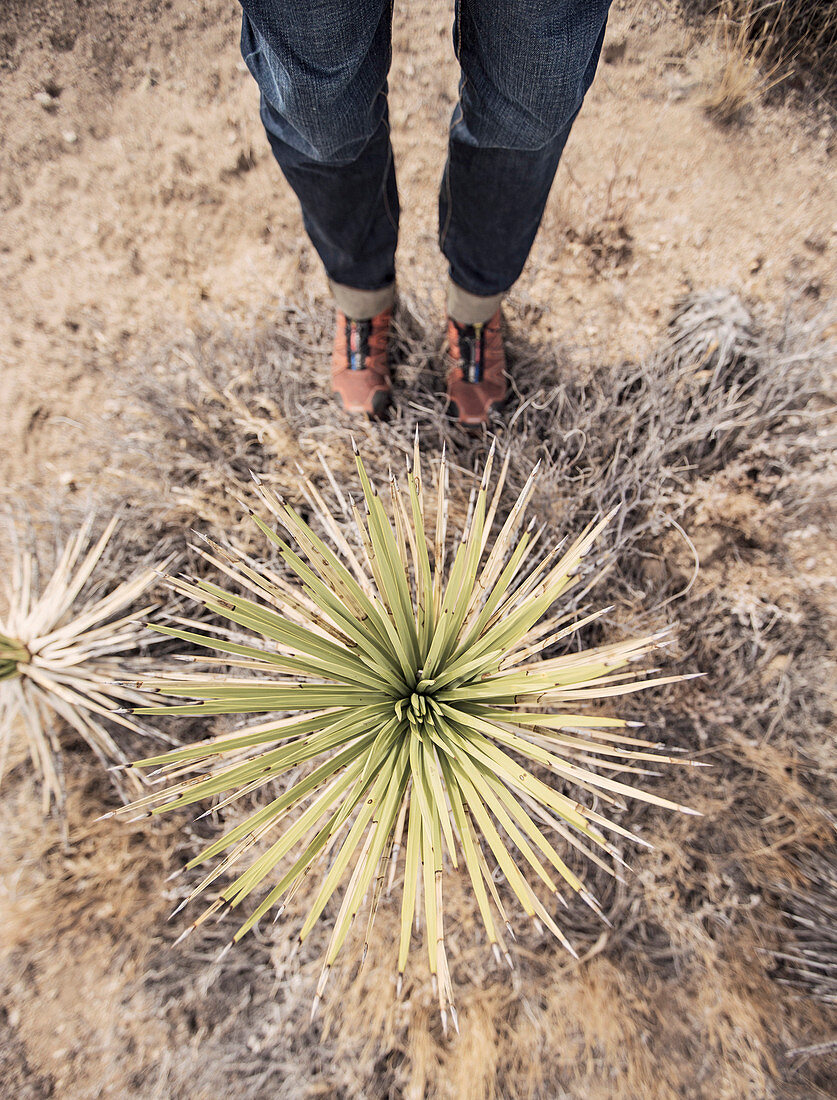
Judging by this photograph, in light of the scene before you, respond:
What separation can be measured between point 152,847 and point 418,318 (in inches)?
55.0

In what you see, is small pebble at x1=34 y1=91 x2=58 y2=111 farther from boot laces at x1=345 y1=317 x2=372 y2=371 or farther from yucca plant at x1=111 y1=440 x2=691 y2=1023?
yucca plant at x1=111 y1=440 x2=691 y2=1023

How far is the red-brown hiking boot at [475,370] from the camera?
137cm

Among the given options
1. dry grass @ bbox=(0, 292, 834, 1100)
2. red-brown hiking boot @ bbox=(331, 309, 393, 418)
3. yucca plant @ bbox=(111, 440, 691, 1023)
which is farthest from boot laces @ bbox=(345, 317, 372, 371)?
yucca plant @ bbox=(111, 440, 691, 1023)

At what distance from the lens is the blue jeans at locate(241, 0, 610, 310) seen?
0.74 m

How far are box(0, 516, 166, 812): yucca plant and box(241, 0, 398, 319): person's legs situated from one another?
0.79 metres

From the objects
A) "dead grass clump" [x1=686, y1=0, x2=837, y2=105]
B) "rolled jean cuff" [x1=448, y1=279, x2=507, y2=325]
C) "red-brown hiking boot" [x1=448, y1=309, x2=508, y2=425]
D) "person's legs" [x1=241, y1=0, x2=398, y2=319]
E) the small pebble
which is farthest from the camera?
the small pebble

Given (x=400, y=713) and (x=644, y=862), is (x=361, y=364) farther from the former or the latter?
(x=644, y=862)

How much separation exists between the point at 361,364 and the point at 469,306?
11.3 inches

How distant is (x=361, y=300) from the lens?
131cm

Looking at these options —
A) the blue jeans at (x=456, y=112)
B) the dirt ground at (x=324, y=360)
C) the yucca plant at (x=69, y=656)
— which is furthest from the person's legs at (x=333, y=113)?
the yucca plant at (x=69, y=656)

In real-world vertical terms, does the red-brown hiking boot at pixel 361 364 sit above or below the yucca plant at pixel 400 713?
above

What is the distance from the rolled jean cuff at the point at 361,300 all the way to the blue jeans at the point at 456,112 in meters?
0.11

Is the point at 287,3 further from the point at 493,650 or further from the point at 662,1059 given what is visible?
the point at 662,1059

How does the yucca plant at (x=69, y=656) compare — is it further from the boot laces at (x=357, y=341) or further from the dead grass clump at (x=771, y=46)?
the dead grass clump at (x=771, y=46)
